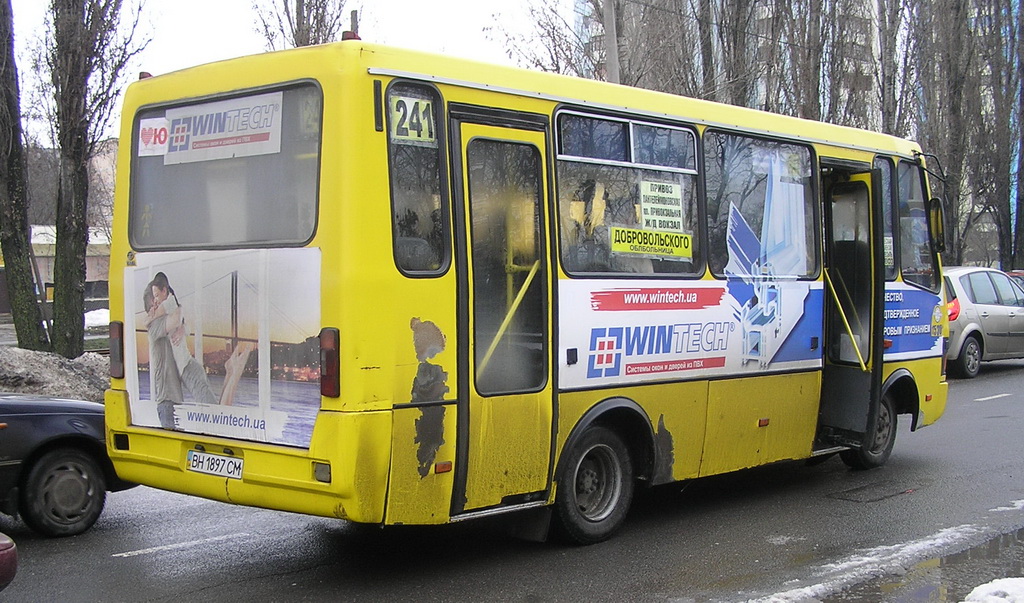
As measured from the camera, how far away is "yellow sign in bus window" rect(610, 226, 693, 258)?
23.1 ft

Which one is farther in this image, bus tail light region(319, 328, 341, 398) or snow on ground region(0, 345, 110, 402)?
snow on ground region(0, 345, 110, 402)

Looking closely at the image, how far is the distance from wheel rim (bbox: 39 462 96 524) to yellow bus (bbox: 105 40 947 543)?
734mm

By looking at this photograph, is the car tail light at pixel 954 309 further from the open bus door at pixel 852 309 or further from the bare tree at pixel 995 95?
the bare tree at pixel 995 95

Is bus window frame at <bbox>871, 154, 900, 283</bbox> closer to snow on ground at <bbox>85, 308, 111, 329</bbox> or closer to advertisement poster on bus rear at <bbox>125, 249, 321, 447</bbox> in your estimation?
advertisement poster on bus rear at <bbox>125, 249, 321, 447</bbox>

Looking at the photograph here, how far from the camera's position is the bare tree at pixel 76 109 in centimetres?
1523

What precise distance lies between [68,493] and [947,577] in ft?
18.7

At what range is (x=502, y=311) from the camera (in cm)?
625

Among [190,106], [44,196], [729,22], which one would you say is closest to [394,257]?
[190,106]

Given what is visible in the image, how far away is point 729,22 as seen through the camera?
23375 mm

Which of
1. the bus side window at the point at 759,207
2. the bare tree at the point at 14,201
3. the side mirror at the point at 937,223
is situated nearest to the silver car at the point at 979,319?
the side mirror at the point at 937,223

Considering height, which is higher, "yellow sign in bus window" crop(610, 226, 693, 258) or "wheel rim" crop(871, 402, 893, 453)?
"yellow sign in bus window" crop(610, 226, 693, 258)

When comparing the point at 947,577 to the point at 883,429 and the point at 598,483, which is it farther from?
the point at 883,429

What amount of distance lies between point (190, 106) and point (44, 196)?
136 ft

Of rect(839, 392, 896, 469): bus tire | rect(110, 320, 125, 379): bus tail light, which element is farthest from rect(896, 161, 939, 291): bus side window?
rect(110, 320, 125, 379): bus tail light
